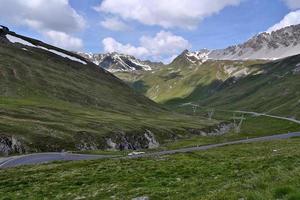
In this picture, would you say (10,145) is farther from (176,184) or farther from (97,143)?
(176,184)

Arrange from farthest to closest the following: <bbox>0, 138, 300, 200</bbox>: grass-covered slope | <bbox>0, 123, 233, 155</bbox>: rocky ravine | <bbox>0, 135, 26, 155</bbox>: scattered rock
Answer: <bbox>0, 123, 233, 155</bbox>: rocky ravine, <bbox>0, 135, 26, 155</bbox>: scattered rock, <bbox>0, 138, 300, 200</bbox>: grass-covered slope

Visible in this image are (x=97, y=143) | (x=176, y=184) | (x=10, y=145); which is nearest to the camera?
(x=176, y=184)

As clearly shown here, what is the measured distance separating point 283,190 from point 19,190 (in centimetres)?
2483

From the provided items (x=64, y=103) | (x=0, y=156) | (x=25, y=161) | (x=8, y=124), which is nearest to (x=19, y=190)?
(x=25, y=161)

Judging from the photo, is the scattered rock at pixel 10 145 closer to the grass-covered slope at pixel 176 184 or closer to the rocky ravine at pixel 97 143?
the rocky ravine at pixel 97 143

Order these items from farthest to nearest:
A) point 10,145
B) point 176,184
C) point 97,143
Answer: point 97,143 < point 10,145 < point 176,184

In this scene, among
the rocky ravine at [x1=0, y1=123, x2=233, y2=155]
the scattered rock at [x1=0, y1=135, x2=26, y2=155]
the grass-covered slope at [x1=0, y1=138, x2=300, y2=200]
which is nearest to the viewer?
the grass-covered slope at [x1=0, y1=138, x2=300, y2=200]

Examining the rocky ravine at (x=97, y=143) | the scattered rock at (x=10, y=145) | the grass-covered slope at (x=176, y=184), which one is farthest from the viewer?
the rocky ravine at (x=97, y=143)

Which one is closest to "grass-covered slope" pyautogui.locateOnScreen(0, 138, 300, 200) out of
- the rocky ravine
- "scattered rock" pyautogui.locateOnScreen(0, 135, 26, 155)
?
"scattered rock" pyautogui.locateOnScreen(0, 135, 26, 155)

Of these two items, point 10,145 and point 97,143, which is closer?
point 10,145

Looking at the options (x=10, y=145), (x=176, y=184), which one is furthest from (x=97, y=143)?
(x=176, y=184)

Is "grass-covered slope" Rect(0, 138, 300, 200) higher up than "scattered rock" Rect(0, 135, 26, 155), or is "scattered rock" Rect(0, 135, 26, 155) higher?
"scattered rock" Rect(0, 135, 26, 155)

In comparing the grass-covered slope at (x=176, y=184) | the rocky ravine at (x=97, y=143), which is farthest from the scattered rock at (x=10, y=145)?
the grass-covered slope at (x=176, y=184)

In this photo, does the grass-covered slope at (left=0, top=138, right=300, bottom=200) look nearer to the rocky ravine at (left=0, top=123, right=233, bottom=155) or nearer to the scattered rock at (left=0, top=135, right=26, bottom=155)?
the scattered rock at (left=0, top=135, right=26, bottom=155)
